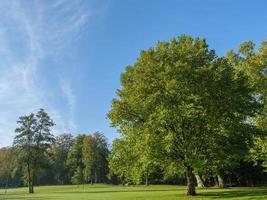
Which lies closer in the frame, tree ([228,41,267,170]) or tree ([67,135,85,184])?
tree ([228,41,267,170])

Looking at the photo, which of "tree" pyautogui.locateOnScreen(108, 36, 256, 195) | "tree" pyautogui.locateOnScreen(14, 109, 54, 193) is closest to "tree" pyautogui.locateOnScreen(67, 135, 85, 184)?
"tree" pyautogui.locateOnScreen(14, 109, 54, 193)

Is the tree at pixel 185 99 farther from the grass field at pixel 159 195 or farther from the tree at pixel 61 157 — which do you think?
the tree at pixel 61 157

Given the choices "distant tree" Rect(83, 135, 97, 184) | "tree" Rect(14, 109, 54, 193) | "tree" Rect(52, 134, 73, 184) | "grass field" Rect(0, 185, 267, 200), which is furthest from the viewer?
"tree" Rect(52, 134, 73, 184)

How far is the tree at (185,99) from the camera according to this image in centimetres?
3766

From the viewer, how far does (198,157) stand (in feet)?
122

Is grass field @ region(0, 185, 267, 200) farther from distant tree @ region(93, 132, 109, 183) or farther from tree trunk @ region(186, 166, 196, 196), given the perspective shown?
distant tree @ region(93, 132, 109, 183)

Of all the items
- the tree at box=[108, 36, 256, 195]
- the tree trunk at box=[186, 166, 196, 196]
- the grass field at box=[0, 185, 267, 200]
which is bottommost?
the grass field at box=[0, 185, 267, 200]

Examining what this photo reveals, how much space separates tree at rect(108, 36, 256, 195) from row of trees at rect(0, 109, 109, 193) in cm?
5520

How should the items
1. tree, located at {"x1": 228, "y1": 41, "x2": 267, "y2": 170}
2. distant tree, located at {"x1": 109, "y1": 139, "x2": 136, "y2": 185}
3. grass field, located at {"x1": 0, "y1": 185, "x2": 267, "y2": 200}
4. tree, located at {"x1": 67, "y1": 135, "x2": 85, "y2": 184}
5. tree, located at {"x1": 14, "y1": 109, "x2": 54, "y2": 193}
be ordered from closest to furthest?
grass field, located at {"x1": 0, "y1": 185, "x2": 267, "y2": 200}
distant tree, located at {"x1": 109, "y1": 139, "x2": 136, "y2": 185}
tree, located at {"x1": 228, "y1": 41, "x2": 267, "y2": 170}
tree, located at {"x1": 14, "y1": 109, "x2": 54, "y2": 193}
tree, located at {"x1": 67, "y1": 135, "x2": 85, "y2": 184}

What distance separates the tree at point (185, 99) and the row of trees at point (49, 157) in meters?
55.2

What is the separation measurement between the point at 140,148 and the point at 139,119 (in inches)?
170

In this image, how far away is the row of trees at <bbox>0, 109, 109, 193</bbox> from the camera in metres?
94.1

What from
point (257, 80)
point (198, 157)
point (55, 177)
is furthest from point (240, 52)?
point (55, 177)

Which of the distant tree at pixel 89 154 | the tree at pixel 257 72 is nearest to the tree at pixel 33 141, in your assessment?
the distant tree at pixel 89 154
